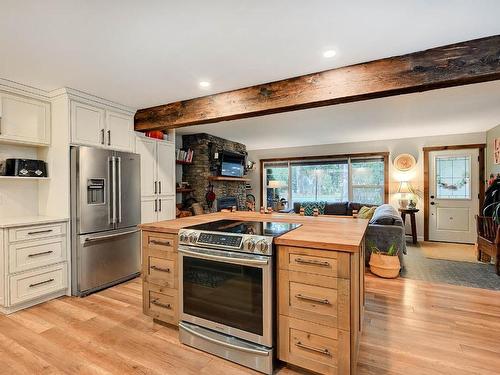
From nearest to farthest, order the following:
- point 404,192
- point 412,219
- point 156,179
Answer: point 156,179 < point 412,219 < point 404,192

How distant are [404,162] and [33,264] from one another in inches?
265

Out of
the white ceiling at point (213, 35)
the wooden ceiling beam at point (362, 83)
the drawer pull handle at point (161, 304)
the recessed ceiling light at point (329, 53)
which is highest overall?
the white ceiling at point (213, 35)

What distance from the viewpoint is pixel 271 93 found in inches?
108

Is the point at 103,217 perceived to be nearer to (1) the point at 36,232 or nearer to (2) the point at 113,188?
(2) the point at 113,188

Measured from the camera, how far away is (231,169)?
636 cm

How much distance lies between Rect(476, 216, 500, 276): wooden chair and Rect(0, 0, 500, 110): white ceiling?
120 inches

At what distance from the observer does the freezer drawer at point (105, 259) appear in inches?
118

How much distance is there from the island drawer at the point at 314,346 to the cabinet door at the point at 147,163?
2.79m

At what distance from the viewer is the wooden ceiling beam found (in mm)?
1980

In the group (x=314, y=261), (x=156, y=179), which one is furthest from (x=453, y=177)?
(x=156, y=179)

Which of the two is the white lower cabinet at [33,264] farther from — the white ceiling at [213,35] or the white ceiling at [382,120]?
the white ceiling at [382,120]

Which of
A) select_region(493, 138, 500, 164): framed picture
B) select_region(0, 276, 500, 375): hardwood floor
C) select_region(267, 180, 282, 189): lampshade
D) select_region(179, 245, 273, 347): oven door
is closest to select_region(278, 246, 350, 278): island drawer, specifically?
select_region(179, 245, 273, 347): oven door

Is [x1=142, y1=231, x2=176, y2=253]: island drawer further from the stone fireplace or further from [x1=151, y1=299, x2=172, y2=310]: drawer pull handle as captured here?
the stone fireplace

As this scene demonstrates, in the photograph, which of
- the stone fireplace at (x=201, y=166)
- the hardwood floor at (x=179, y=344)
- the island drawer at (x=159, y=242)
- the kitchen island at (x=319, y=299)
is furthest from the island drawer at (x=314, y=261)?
the stone fireplace at (x=201, y=166)
